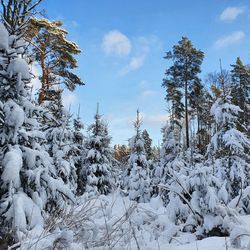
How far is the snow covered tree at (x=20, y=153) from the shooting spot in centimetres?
518

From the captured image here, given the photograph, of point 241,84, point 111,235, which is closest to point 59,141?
point 111,235

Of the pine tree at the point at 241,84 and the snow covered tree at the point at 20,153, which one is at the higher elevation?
the pine tree at the point at 241,84

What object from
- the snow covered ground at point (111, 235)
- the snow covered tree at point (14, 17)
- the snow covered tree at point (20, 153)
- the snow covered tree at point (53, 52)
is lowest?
the snow covered ground at point (111, 235)

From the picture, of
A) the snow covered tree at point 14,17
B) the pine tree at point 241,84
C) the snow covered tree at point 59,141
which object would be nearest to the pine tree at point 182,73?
the pine tree at point 241,84

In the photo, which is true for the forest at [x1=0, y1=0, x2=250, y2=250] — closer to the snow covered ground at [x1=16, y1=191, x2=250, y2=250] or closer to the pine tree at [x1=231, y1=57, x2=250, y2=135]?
the snow covered ground at [x1=16, y1=191, x2=250, y2=250]

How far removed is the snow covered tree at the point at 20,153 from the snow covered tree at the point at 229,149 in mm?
7569

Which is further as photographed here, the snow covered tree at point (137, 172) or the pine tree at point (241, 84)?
the pine tree at point (241, 84)

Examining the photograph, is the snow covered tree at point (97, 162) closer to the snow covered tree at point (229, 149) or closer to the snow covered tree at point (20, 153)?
the snow covered tree at point (229, 149)

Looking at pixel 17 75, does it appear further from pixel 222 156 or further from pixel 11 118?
pixel 222 156

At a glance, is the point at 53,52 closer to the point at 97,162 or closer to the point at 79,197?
the point at 97,162

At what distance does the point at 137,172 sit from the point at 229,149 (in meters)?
6.70

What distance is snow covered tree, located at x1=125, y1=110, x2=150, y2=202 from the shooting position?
17.5m

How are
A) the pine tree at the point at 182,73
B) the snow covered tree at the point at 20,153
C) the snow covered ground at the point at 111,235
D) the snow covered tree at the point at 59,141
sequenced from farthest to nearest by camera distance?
1. the pine tree at the point at 182,73
2. the snow covered tree at the point at 59,141
3. the snow covered tree at the point at 20,153
4. the snow covered ground at the point at 111,235

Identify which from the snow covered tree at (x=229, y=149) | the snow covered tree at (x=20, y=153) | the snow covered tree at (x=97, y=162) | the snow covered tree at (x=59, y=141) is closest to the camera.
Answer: the snow covered tree at (x=20, y=153)
